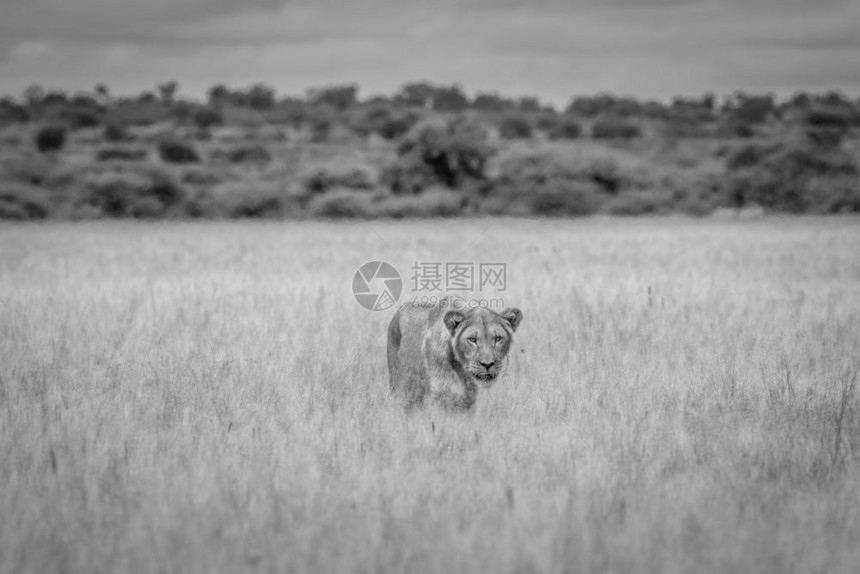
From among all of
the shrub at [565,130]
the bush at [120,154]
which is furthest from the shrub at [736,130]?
the bush at [120,154]

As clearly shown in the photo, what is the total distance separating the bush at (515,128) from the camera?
212 ft

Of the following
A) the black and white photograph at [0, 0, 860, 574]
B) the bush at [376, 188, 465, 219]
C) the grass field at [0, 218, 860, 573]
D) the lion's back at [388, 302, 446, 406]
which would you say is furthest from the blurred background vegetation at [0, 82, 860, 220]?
the lion's back at [388, 302, 446, 406]

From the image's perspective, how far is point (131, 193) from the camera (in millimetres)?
35812

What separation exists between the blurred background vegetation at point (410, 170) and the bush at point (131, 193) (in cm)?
6

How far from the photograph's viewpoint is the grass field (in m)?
4.58

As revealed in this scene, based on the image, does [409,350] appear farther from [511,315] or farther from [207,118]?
[207,118]

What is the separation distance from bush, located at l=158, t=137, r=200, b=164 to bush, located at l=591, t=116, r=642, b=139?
27.6m

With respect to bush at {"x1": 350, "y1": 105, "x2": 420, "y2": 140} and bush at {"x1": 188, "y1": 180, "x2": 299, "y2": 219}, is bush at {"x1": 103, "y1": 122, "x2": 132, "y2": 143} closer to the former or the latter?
bush at {"x1": 350, "y1": 105, "x2": 420, "y2": 140}

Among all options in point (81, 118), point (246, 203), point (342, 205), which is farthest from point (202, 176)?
point (81, 118)

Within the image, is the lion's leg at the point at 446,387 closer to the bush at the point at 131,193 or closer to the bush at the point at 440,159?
the bush at the point at 131,193

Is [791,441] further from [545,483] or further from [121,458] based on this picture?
[121,458]

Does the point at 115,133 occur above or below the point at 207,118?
below

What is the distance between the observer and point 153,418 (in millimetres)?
7016

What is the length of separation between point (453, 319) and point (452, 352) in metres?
0.32
